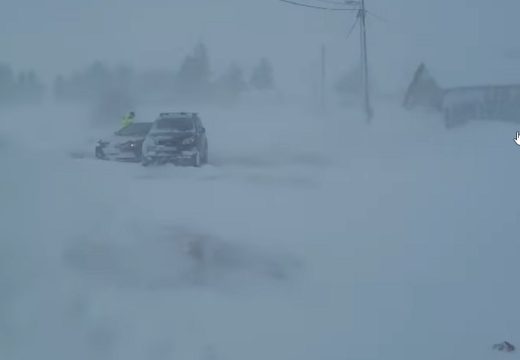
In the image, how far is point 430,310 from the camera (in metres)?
3.84

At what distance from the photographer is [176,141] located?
4.39m

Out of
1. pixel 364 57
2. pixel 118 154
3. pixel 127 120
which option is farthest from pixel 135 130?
pixel 364 57

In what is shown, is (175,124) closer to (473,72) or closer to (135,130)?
(135,130)

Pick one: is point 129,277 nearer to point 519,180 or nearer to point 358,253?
point 358,253

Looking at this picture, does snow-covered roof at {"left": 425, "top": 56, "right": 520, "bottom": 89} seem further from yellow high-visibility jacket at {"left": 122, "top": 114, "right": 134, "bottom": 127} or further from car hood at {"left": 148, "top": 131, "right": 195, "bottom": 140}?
yellow high-visibility jacket at {"left": 122, "top": 114, "right": 134, "bottom": 127}

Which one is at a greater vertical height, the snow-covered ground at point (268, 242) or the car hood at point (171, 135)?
the car hood at point (171, 135)

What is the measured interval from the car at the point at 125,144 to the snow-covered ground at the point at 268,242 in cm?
9

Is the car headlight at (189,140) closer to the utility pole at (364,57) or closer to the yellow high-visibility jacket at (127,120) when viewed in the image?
the yellow high-visibility jacket at (127,120)

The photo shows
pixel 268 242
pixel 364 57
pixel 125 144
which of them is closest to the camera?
pixel 268 242

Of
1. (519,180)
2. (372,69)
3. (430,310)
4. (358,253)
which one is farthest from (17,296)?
(519,180)

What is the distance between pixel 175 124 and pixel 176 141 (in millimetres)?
118

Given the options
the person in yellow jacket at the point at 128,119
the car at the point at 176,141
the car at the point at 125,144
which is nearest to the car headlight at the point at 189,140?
the car at the point at 176,141

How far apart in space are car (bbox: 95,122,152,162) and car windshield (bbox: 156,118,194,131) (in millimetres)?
76

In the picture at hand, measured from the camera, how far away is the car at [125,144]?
4.37 metres
